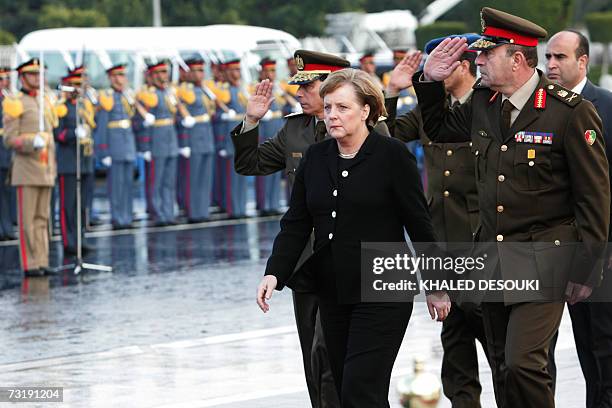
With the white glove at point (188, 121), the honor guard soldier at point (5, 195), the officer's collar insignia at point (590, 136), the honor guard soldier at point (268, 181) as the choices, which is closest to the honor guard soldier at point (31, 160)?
the honor guard soldier at point (5, 195)

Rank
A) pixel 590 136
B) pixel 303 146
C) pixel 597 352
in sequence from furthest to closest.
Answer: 1. pixel 597 352
2. pixel 303 146
3. pixel 590 136

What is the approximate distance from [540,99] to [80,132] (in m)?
10.2

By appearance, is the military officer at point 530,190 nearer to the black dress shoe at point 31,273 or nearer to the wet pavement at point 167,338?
the wet pavement at point 167,338

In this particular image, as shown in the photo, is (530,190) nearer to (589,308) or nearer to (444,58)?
(444,58)

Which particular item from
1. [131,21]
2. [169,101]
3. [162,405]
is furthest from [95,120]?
[131,21]

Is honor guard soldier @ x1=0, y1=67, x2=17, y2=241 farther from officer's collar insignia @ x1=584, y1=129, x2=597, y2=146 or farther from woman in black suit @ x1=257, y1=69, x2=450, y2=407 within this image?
officer's collar insignia @ x1=584, y1=129, x2=597, y2=146

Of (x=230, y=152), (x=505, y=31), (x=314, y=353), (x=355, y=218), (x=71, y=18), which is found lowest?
(x=230, y=152)

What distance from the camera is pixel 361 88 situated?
260 inches

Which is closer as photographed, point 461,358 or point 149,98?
point 461,358

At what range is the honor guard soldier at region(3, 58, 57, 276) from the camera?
586 inches

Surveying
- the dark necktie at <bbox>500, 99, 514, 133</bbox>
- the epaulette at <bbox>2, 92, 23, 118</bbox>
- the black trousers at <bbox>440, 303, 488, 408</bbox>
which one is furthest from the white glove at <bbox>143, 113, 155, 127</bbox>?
the dark necktie at <bbox>500, 99, 514, 133</bbox>

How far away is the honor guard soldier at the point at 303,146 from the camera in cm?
748

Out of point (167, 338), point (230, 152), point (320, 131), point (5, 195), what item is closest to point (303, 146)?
point (320, 131)

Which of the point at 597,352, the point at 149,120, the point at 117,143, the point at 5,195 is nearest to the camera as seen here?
the point at 597,352
